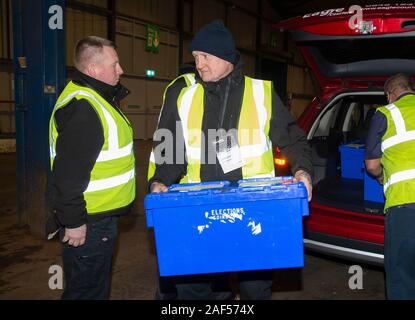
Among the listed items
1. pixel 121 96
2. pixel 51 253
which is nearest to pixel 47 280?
pixel 51 253

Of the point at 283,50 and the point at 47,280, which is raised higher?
the point at 283,50

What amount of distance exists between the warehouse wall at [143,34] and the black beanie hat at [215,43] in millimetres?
8778

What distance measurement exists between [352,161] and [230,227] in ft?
10.7

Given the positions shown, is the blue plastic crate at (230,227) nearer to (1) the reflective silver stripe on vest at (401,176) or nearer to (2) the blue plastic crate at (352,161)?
(1) the reflective silver stripe on vest at (401,176)

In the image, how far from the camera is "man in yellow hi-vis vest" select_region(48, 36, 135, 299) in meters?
2.20

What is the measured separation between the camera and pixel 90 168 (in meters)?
2.25

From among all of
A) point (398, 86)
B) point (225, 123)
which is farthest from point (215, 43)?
point (398, 86)

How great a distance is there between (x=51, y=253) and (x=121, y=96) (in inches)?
90.9

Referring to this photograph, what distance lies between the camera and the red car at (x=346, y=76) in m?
3.21

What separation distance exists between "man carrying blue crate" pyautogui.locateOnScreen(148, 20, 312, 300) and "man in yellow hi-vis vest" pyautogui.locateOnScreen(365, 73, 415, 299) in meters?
0.69

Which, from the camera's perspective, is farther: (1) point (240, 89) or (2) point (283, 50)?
(2) point (283, 50)

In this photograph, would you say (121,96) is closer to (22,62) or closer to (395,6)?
(395,6)

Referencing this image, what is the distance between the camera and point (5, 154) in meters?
11.3

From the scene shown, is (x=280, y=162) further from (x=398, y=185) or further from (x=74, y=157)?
(x=74, y=157)
